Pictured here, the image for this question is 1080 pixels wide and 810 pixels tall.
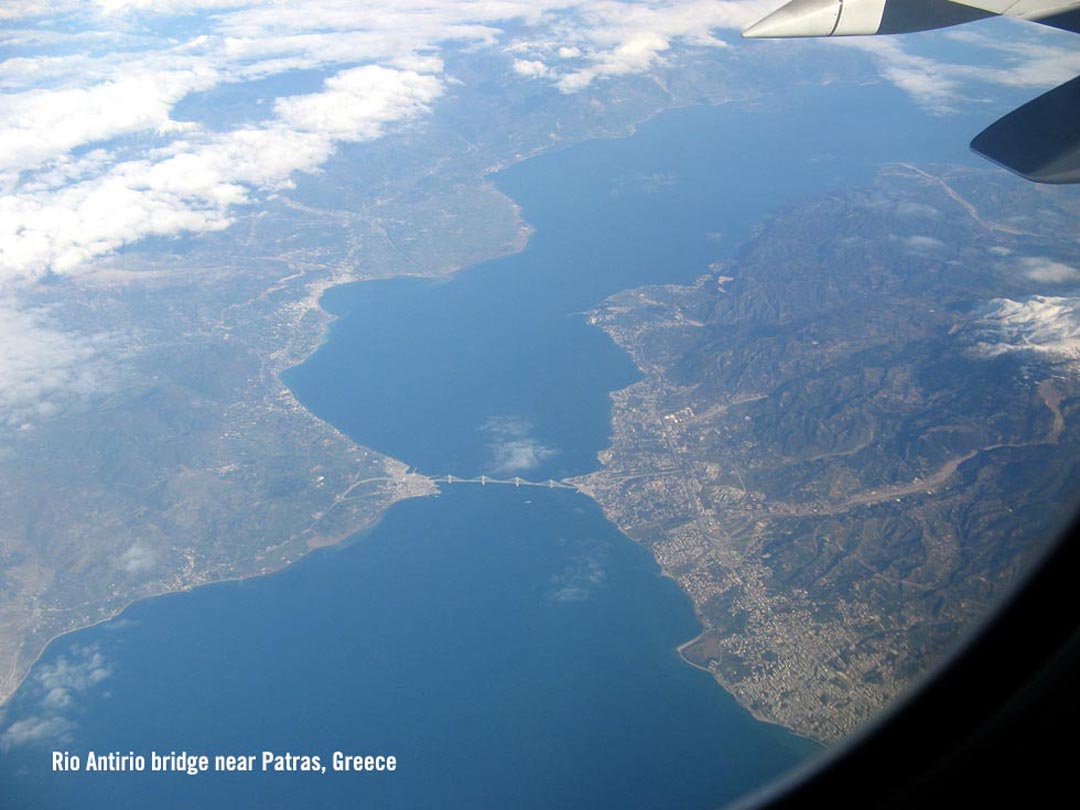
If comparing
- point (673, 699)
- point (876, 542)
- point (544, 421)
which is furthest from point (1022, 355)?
point (673, 699)

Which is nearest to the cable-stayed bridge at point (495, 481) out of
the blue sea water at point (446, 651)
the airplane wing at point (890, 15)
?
the blue sea water at point (446, 651)

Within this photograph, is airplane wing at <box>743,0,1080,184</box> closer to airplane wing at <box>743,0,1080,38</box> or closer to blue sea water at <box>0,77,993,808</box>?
airplane wing at <box>743,0,1080,38</box>

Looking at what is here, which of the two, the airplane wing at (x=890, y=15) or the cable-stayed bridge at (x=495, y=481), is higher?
the airplane wing at (x=890, y=15)

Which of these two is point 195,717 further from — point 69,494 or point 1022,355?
point 1022,355

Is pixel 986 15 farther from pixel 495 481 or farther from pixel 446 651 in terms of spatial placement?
pixel 495 481

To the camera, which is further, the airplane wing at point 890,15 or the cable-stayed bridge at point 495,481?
the cable-stayed bridge at point 495,481

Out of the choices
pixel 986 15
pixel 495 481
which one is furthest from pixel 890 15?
pixel 495 481

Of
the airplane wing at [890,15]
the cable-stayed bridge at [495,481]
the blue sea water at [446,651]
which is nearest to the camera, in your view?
the airplane wing at [890,15]

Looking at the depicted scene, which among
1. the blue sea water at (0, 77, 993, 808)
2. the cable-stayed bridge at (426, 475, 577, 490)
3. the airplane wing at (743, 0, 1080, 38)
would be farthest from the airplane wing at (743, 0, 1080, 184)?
the cable-stayed bridge at (426, 475, 577, 490)

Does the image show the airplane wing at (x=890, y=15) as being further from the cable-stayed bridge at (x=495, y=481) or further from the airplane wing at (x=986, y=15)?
the cable-stayed bridge at (x=495, y=481)
